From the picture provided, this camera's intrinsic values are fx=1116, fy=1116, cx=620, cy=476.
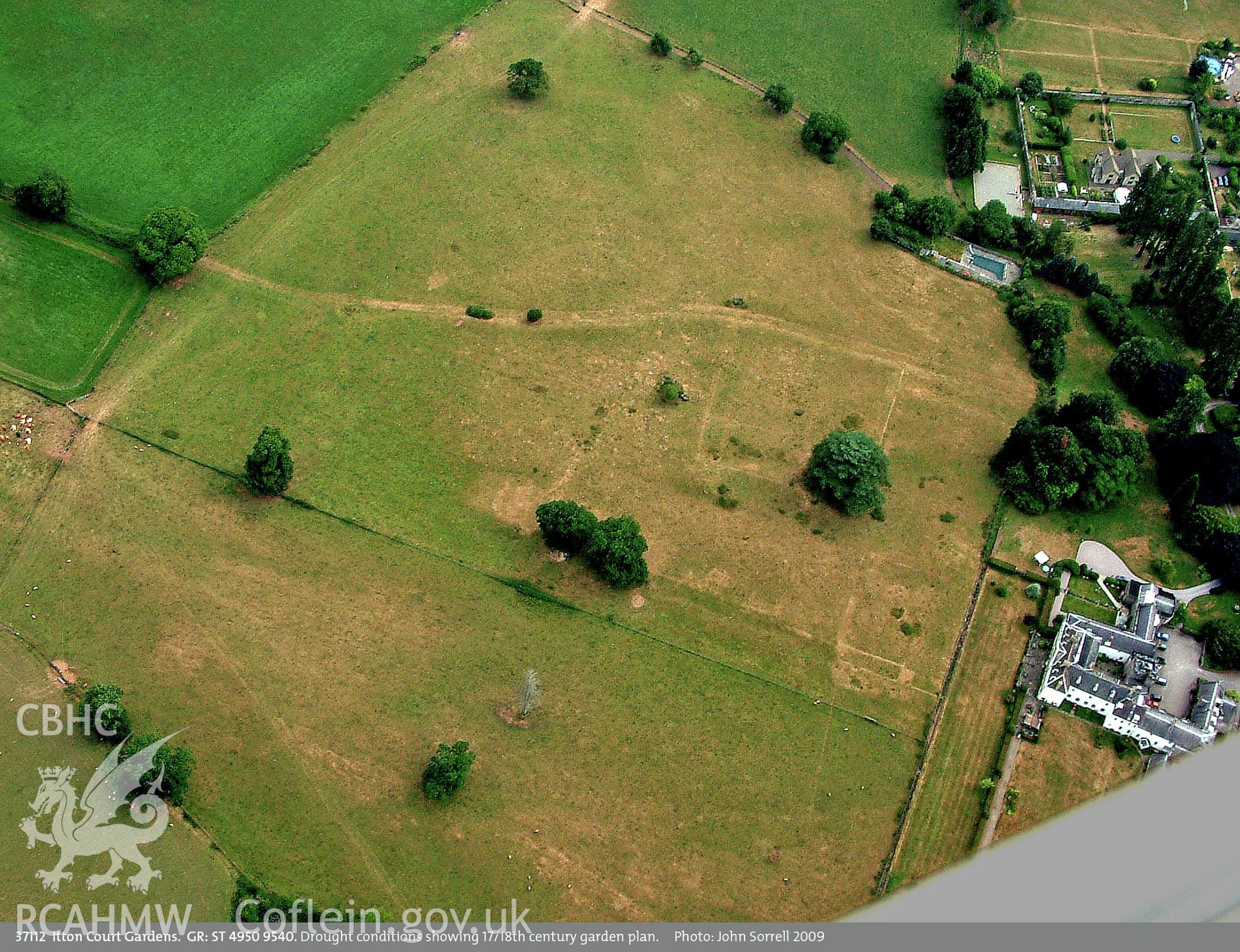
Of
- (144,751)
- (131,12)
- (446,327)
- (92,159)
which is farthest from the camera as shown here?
(131,12)

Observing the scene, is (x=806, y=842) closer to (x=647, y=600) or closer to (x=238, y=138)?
(x=647, y=600)

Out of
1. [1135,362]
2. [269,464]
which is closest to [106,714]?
[269,464]

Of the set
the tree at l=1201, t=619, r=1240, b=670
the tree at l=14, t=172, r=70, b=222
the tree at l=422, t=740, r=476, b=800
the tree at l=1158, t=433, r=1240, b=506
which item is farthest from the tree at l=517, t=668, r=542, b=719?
the tree at l=14, t=172, r=70, b=222

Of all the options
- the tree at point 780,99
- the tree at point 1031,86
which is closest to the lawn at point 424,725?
the tree at point 780,99

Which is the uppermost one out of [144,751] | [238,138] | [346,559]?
[238,138]

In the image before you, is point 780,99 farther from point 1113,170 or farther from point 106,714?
point 106,714

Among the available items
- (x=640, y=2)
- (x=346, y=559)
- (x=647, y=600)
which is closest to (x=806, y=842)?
(x=647, y=600)

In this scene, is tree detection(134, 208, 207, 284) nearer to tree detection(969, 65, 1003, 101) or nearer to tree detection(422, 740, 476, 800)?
tree detection(422, 740, 476, 800)
